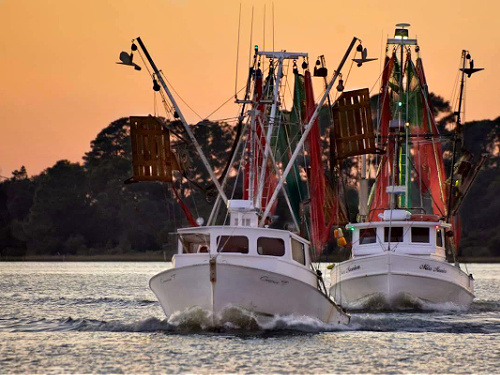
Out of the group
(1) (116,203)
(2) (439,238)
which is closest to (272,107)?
(2) (439,238)

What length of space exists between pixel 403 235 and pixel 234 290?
20.6 meters

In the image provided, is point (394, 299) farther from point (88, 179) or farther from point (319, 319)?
point (88, 179)

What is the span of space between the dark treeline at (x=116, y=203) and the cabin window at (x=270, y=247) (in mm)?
121510

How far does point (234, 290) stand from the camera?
46562 mm

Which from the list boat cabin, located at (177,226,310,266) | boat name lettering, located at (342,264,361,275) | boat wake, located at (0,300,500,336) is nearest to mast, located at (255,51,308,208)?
boat cabin, located at (177,226,310,266)

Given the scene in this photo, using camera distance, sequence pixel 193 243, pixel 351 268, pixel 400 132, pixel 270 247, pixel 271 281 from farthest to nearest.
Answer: pixel 400 132
pixel 351 268
pixel 193 243
pixel 270 247
pixel 271 281

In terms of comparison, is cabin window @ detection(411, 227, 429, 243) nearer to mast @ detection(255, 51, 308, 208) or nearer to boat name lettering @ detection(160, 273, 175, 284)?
mast @ detection(255, 51, 308, 208)

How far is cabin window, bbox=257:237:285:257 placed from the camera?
157ft

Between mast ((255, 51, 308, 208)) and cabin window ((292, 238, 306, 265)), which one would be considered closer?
cabin window ((292, 238, 306, 265))

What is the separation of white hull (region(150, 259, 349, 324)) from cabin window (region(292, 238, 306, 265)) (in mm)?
1457

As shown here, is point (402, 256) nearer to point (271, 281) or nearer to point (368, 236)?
point (368, 236)

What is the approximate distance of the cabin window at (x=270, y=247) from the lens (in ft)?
157

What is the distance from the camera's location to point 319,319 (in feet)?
163

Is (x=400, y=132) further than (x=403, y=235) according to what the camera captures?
Yes
